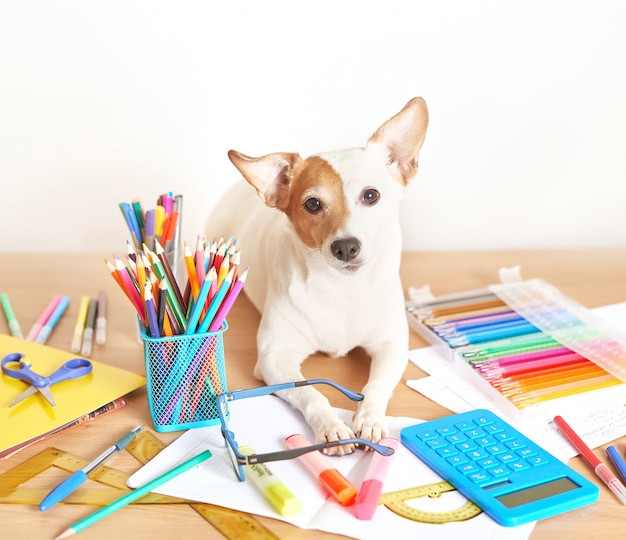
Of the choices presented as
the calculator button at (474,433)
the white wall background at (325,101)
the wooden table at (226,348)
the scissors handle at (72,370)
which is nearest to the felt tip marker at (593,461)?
the wooden table at (226,348)

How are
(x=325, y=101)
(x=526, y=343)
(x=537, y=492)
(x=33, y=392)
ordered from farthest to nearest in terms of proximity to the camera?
1. (x=325, y=101)
2. (x=526, y=343)
3. (x=33, y=392)
4. (x=537, y=492)

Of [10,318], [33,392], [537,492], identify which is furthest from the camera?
[10,318]

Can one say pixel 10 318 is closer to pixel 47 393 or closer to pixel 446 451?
pixel 47 393

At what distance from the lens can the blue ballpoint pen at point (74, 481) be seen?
2.71ft

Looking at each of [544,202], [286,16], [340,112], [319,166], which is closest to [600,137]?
[544,202]

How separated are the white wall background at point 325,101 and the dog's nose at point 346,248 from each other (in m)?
0.63

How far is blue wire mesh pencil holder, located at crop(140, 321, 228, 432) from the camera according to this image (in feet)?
3.23

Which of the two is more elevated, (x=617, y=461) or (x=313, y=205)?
(x=313, y=205)

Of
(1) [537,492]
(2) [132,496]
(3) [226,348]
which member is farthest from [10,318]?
(1) [537,492]

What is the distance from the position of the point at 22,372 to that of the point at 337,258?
0.47 metres

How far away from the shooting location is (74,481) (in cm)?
85

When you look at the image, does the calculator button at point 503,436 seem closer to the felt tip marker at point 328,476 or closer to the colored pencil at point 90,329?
the felt tip marker at point 328,476

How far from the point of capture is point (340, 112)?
63.5 inches

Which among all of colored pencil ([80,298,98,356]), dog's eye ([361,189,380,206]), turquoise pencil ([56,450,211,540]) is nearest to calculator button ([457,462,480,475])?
turquoise pencil ([56,450,211,540])
